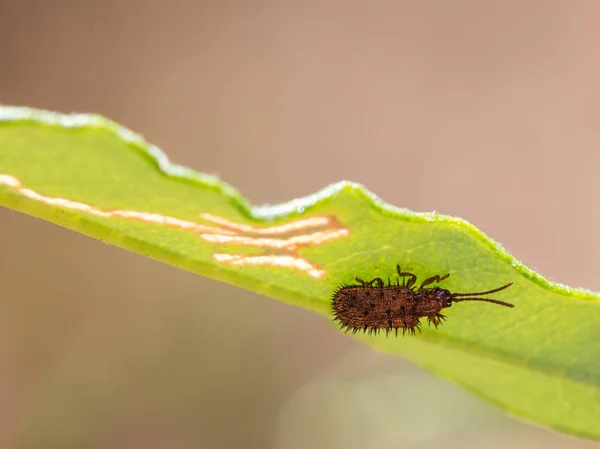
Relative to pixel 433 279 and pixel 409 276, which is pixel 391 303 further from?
pixel 433 279

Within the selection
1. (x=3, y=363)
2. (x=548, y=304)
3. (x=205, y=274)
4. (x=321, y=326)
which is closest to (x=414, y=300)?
(x=548, y=304)

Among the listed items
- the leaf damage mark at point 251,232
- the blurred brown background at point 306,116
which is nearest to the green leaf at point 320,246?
the leaf damage mark at point 251,232

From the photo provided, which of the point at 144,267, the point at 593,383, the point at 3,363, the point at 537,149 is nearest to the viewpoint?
the point at 593,383

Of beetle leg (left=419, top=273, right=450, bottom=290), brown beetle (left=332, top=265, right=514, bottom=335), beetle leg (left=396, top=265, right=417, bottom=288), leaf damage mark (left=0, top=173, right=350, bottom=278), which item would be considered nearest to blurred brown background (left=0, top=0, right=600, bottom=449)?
brown beetle (left=332, top=265, right=514, bottom=335)

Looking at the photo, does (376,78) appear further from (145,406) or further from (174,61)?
(145,406)

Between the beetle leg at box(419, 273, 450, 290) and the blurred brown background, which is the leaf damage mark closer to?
the beetle leg at box(419, 273, 450, 290)

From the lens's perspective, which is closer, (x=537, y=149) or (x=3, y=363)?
(x=3, y=363)

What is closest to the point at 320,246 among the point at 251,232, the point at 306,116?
the point at 251,232
